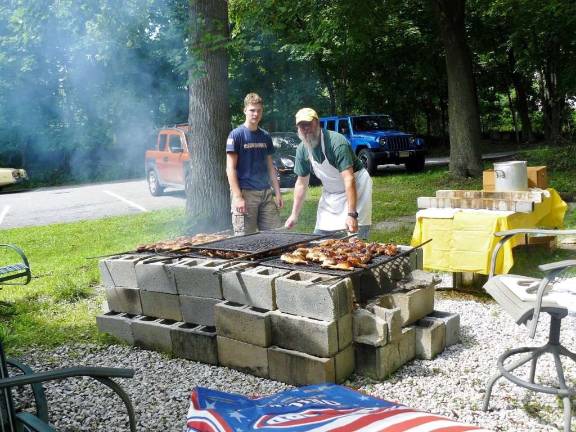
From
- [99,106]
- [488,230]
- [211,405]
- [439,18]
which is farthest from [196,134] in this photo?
[99,106]

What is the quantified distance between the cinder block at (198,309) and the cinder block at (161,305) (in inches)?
2.8

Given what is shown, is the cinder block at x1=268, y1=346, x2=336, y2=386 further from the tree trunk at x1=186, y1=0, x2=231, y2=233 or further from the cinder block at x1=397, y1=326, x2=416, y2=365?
the tree trunk at x1=186, y1=0, x2=231, y2=233

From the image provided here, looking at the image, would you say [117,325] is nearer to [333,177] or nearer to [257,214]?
[257,214]

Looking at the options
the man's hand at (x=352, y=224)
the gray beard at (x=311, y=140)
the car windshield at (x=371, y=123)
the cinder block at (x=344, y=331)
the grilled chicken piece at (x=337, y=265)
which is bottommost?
the cinder block at (x=344, y=331)

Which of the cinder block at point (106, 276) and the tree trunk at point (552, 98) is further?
the tree trunk at point (552, 98)

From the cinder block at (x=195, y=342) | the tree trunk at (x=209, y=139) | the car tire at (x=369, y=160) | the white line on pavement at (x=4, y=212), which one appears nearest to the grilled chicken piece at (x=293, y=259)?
the cinder block at (x=195, y=342)

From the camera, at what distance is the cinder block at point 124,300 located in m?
5.02

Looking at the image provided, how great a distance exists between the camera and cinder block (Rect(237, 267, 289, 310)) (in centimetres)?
406

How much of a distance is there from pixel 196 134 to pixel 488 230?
4.65m

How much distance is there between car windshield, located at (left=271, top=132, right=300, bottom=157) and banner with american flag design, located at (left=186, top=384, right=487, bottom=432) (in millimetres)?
14230

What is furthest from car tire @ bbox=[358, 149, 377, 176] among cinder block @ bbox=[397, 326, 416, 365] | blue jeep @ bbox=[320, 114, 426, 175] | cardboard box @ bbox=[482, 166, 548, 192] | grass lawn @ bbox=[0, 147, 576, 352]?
cinder block @ bbox=[397, 326, 416, 365]

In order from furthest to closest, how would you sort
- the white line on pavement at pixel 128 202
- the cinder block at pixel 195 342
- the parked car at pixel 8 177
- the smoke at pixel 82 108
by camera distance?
1. the parked car at pixel 8 177
2. the smoke at pixel 82 108
3. the white line on pavement at pixel 128 202
4. the cinder block at pixel 195 342

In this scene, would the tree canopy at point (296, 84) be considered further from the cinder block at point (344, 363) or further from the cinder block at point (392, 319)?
the cinder block at point (344, 363)

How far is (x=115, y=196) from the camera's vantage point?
18.6 meters
